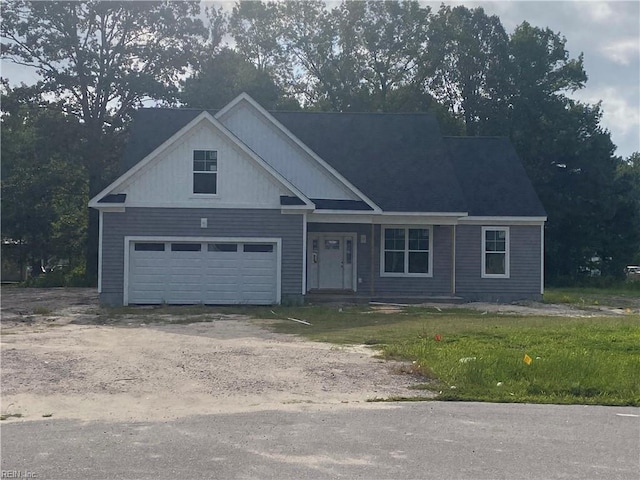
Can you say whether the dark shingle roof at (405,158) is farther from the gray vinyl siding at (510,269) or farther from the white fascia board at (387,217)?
the gray vinyl siding at (510,269)

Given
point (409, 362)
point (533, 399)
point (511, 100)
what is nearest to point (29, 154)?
point (511, 100)

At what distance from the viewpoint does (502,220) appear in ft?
87.7

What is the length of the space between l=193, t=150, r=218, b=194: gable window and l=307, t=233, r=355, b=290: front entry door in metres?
4.73

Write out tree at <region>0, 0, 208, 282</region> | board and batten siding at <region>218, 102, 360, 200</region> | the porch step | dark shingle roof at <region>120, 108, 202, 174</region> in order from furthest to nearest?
1. tree at <region>0, 0, 208, 282</region>
2. dark shingle roof at <region>120, 108, 202, 174</region>
3. board and batten siding at <region>218, 102, 360, 200</region>
4. the porch step

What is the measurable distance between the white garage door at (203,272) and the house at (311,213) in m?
0.03

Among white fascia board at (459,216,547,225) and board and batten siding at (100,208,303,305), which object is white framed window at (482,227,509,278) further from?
board and batten siding at (100,208,303,305)

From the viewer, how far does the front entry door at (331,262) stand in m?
26.2

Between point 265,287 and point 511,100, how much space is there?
3014 cm

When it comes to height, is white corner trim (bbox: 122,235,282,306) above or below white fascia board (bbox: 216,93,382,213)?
below

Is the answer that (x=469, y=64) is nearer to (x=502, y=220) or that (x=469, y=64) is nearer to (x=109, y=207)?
(x=502, y=220)

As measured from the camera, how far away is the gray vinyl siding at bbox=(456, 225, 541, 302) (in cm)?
2658

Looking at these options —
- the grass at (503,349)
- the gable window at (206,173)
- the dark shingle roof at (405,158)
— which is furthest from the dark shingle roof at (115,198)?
the grass at (503,349)

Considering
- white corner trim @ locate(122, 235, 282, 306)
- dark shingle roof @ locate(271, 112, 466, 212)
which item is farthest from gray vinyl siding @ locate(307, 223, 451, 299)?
white corner trim @ locate(122, 235, 282, 306)

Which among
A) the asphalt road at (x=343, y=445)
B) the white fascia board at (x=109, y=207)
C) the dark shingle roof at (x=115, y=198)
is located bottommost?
the asphalt road at (x=343, y=445)
